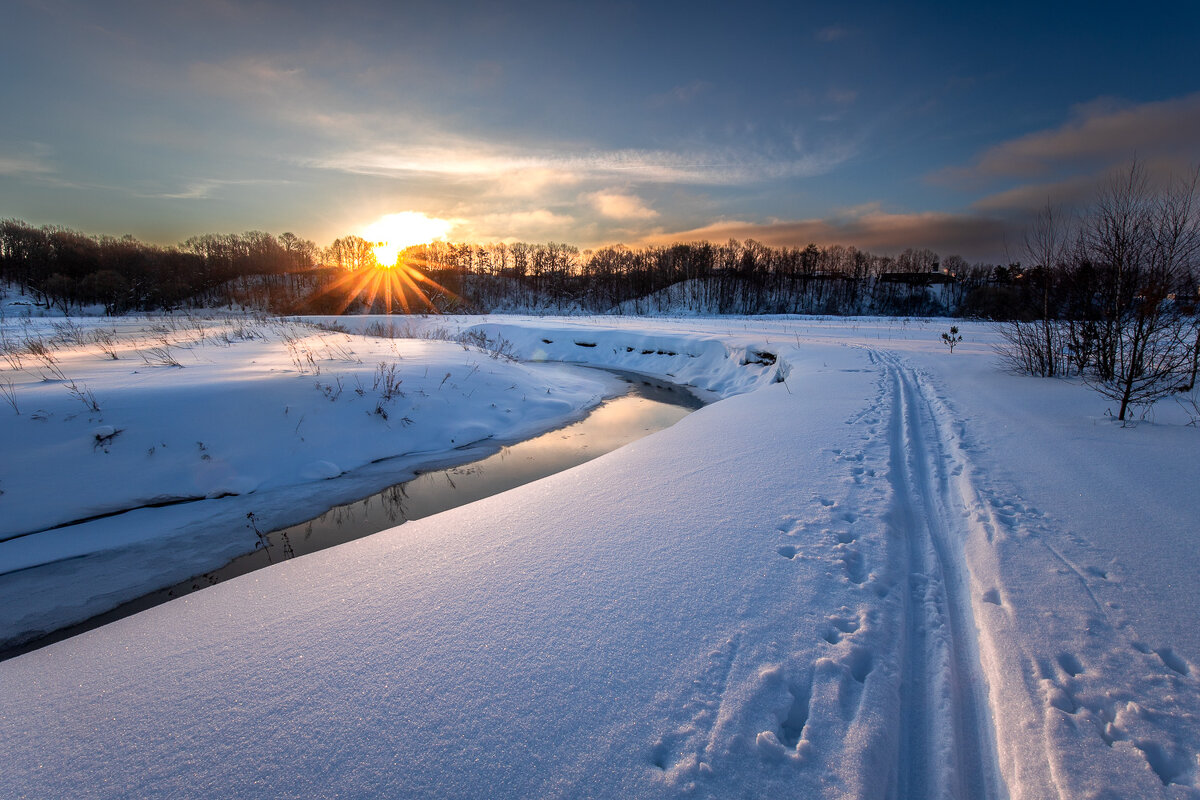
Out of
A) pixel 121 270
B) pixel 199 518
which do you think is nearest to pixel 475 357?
pixel 199 518

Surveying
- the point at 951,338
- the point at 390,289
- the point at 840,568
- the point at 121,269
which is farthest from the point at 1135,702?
the point at 121,269

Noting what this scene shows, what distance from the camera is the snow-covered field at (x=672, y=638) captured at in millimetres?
1629

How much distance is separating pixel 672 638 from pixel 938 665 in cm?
131

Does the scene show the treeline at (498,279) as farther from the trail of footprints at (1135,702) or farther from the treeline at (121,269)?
the trail of footprints at (1135,702)

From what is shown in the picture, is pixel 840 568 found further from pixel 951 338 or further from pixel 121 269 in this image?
pixel 121 269

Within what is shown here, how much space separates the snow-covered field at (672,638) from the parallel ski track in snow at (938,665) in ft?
0.04

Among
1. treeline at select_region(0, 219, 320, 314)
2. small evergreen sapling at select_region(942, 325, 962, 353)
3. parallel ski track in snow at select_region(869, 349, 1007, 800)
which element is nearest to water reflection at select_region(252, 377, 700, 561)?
parallel ski track in snow at select_region(869, 349, 1007, 800)

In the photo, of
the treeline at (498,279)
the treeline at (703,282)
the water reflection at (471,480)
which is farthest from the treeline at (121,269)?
the water reflection at (471,480)

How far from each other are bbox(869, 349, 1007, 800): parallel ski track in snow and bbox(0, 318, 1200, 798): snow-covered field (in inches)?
0.5

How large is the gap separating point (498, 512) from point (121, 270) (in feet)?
259

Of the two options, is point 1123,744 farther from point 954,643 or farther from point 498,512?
point 498,512

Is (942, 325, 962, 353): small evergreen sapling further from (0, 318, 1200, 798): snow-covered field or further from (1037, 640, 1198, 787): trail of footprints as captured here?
(1037, 640, 1198, 787): trail of footprints

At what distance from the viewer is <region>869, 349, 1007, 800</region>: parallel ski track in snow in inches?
66.9

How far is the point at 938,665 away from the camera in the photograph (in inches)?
85.5
